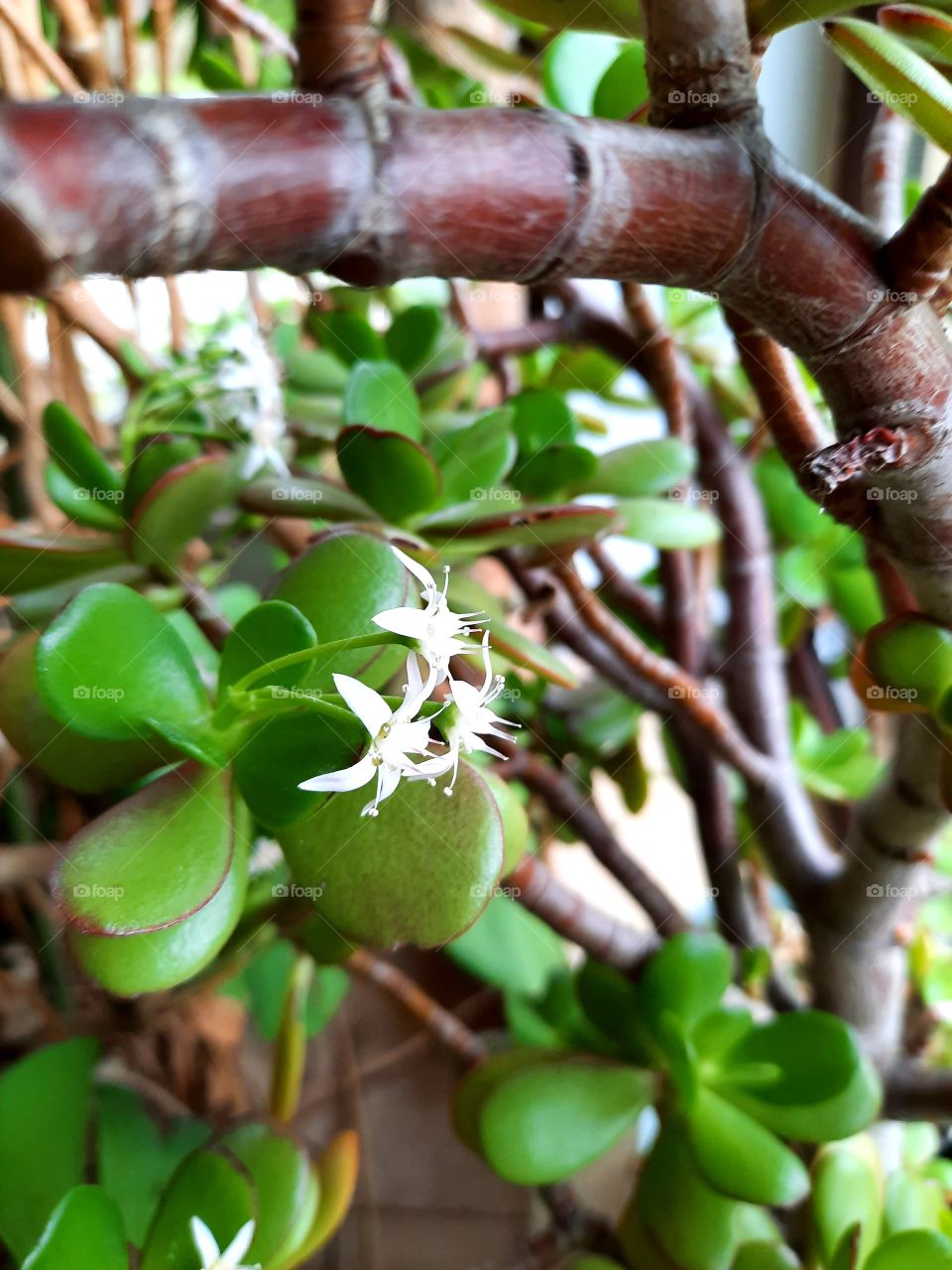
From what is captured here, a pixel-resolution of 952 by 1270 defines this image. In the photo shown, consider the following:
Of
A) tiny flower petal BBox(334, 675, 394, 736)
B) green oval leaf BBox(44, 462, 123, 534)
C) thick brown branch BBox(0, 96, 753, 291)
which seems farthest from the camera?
green oval leaf BBox(44, 462, 123, 534)

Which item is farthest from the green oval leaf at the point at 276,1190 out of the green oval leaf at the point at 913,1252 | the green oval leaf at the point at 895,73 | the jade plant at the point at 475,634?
the green oval leaf at the point at 895,73

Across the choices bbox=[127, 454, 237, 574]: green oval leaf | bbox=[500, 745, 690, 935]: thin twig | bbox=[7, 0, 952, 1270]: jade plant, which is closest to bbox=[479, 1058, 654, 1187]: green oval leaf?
bbox=[7, 0, 952, 1270]: jade plant

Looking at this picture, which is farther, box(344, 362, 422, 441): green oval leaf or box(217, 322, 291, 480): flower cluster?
box(217, 322, 291, 480): flower cluster

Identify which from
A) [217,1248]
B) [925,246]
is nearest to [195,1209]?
[217,1248]

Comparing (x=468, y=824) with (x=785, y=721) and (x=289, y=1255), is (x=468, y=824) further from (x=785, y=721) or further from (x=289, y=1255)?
(x=785, y=721)

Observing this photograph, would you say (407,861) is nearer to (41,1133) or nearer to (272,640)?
(272,640)

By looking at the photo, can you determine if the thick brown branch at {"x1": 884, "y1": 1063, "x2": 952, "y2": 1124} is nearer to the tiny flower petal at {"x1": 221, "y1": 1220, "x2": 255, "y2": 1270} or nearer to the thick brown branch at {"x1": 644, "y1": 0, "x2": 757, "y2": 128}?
the tiny flower petal at {"x1": 221, "y1": 1220, "x2": 255, "y2": 1270}

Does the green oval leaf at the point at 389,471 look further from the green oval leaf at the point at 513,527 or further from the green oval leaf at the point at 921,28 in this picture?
the green oval leaf at the point at 921,28
